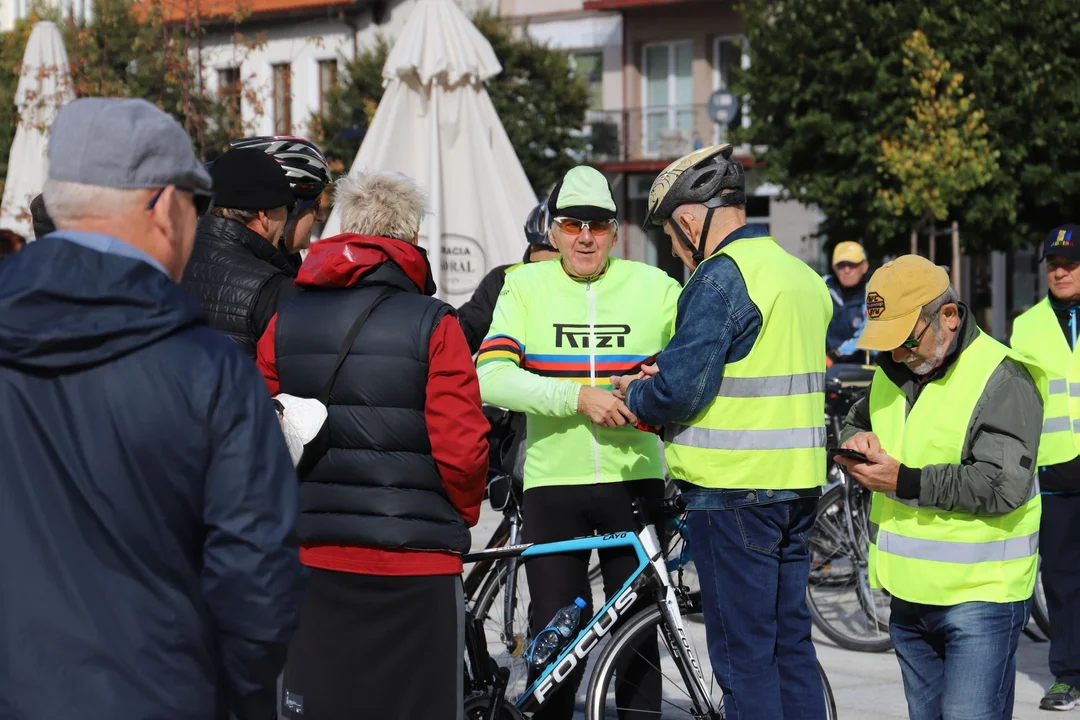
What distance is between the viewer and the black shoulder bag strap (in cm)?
378

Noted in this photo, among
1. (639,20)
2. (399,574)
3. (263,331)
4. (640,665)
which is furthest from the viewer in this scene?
(639,20)

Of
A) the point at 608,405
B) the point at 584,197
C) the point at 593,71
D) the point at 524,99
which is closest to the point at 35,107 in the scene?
the point at 584,197

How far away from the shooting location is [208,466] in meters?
2.32

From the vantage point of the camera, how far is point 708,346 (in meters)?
4.10

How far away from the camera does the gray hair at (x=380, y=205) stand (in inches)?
157

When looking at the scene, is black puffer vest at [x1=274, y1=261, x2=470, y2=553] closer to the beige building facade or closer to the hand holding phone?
the hand holding phone

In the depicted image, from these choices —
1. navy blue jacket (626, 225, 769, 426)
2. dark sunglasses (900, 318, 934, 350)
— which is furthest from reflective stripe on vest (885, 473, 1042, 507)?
navy blue jacket (626, 225, 769, 426)

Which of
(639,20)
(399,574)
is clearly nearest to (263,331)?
(399,574)

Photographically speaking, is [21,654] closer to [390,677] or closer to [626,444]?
[390,677]

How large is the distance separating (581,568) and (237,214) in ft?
5.54

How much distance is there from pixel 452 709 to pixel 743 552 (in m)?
0.96

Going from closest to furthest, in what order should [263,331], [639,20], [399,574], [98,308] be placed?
[98,308], [399,574], [263,331], [639,20]

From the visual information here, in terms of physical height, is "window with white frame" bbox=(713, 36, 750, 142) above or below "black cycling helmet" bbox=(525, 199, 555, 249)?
above

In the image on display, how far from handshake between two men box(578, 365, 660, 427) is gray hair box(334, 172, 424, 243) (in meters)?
0.91
